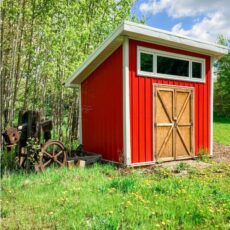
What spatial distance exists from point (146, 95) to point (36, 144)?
2890mm

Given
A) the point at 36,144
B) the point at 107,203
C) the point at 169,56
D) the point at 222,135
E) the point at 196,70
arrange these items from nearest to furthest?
the point at 107,203 → the point at 36,144 → the point at 169,56 → the point at 196,70 → the point at 222,135

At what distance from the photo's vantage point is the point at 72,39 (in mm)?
10844

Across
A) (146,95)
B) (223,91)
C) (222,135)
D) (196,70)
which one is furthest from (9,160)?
(223,91)

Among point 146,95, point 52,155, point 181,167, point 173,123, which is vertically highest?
point 146,95

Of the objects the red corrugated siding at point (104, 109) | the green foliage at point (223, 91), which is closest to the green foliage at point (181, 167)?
the red corrugated siding at point (104, 109)

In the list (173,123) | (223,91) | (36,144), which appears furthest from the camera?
(223,91)

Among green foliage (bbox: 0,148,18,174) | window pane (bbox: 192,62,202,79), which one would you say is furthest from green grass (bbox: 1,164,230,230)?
window pane (bbox: 192,62,202,79)

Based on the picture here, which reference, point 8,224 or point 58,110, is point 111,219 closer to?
point 8,224

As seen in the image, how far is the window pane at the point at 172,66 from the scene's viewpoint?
8.55 m

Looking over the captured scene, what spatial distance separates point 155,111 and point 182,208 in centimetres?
424

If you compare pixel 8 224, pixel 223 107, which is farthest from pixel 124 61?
pixel 223 107

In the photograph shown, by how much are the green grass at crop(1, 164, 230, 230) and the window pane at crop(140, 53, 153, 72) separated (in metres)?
2.85

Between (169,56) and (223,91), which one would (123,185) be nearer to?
(169,56)

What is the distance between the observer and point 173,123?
887cm
